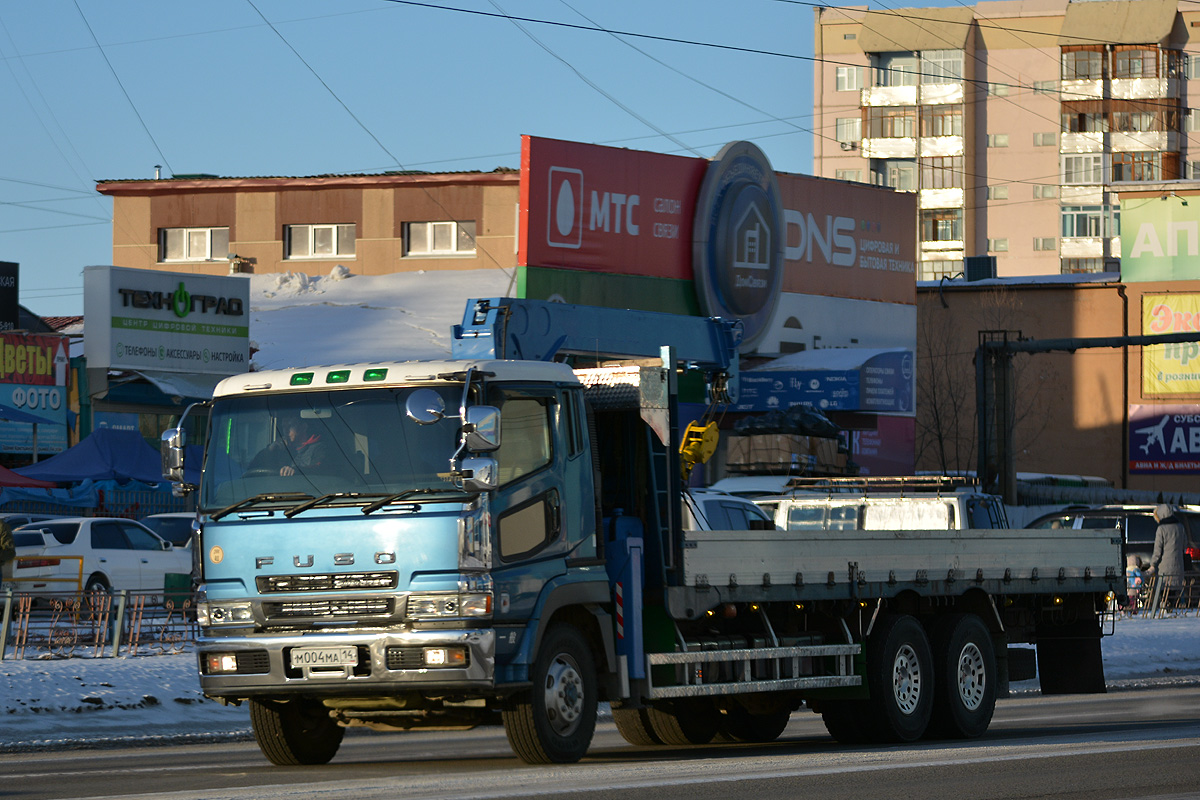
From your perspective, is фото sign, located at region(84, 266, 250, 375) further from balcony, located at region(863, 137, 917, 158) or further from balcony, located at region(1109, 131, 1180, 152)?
balcony, located at region(1109, 131, 1180, 152)

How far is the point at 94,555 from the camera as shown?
27938mm

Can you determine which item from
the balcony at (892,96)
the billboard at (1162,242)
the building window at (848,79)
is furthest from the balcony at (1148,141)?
the billboard at (1162,242)

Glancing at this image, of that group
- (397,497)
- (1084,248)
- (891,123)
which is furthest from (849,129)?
(397,497)

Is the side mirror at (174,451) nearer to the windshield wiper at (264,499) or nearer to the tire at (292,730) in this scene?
the windshield wiper at (264,499)

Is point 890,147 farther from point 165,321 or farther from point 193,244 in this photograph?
point 165,321

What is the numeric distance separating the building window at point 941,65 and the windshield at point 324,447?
94016mm

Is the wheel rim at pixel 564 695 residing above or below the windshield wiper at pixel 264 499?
below

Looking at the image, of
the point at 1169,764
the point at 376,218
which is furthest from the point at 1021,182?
the point at 1169,764

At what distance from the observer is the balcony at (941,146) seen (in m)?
102

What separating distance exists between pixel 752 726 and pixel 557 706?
410 cm

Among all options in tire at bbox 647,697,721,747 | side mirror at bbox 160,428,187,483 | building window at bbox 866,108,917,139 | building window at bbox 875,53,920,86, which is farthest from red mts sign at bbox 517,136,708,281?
building window at bbox 866,108,917,139

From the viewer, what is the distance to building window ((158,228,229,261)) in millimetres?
→ 60969

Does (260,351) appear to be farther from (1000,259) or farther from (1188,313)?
(1000,259)

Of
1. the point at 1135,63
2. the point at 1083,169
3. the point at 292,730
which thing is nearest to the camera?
the point at 292,730
